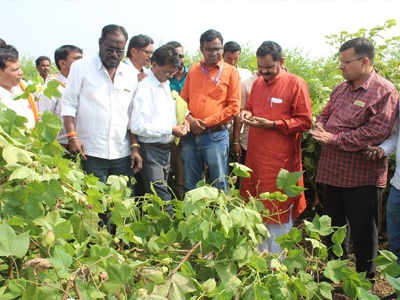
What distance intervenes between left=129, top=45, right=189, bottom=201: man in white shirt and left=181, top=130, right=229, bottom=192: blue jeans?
1.53ft

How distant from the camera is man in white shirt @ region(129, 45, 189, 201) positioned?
3.60m

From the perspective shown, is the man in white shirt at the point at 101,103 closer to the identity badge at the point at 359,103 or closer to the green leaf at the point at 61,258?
the identity badge at the point at 359,103

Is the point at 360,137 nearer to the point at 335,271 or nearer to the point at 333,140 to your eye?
the point at 333,140

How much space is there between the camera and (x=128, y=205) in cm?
160

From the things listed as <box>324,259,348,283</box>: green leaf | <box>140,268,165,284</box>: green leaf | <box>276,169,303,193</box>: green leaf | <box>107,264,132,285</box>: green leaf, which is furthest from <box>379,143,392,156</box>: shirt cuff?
<box>107,264,132,285</box>: green leaf

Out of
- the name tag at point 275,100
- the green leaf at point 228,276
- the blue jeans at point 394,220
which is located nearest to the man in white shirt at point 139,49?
the name tag at point 275,100

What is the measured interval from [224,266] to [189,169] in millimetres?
2975

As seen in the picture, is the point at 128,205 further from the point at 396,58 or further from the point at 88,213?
the point at 396,58

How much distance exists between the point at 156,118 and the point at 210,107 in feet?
2.48

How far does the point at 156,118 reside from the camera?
369 centimetres

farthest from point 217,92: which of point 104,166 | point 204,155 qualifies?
point 104,166

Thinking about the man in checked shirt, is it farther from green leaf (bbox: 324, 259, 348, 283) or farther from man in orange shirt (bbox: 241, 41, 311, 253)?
green leaf (bbox: 324, 259, 348, 283)

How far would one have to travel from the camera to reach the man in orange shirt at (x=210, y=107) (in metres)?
4.23

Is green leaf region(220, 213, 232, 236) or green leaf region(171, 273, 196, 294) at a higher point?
green leaf region(220, 213, 232, 236)
